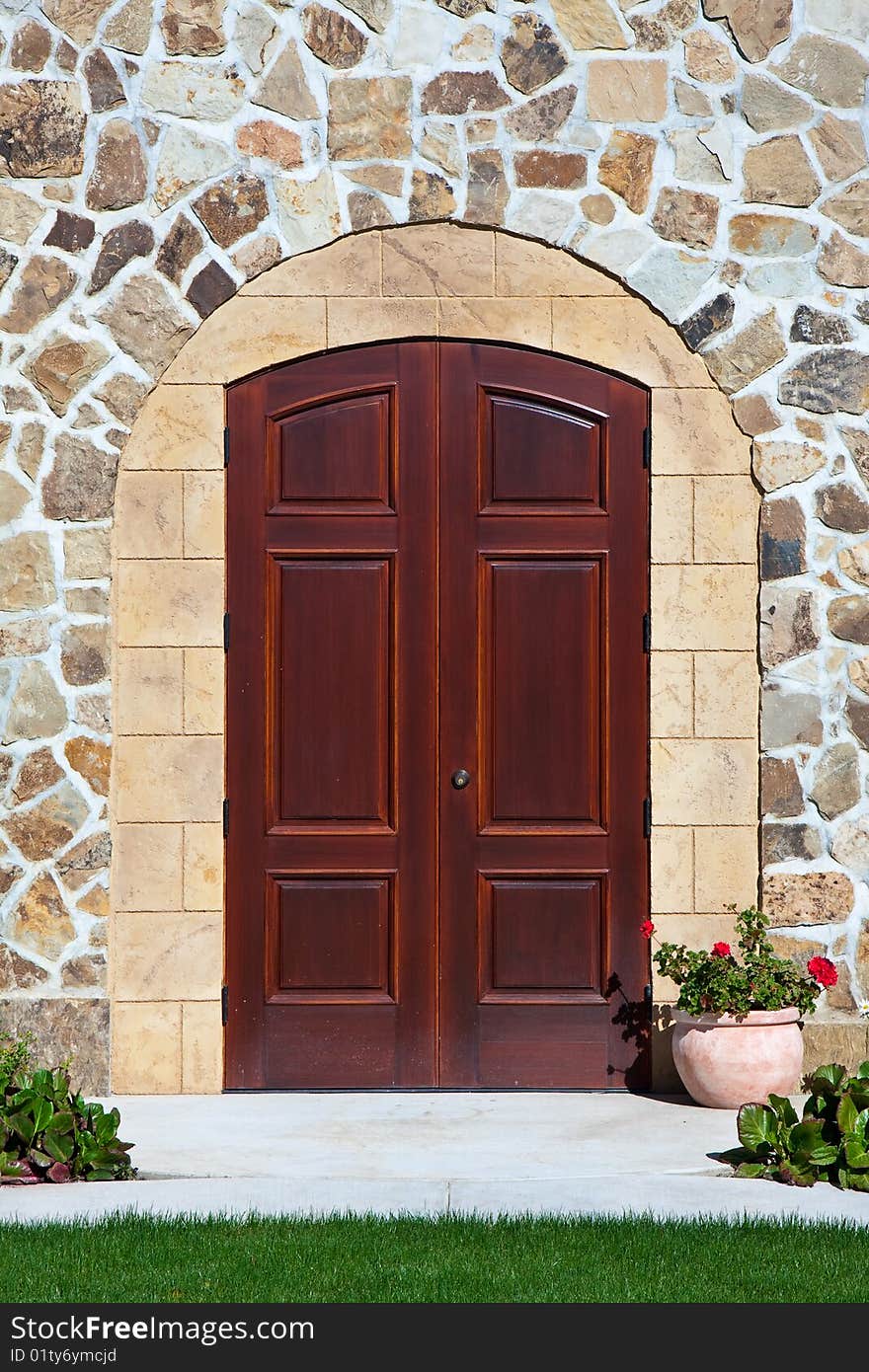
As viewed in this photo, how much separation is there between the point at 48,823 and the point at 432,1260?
2.93 metres

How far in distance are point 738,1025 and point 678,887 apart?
0.67 metres

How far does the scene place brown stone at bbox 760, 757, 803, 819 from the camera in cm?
663

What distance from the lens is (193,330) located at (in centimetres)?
670

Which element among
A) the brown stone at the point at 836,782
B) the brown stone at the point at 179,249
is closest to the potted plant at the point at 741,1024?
the brown stone at the point at 836,782

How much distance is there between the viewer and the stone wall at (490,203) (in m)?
6.64

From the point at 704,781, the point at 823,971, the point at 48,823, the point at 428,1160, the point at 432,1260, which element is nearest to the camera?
the point at 432,1260

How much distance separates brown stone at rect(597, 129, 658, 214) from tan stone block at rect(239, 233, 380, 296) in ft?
3.26

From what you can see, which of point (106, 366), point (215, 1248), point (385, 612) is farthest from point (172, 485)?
point (215, 1248)

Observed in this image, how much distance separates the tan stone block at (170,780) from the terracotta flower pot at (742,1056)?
2141 millimetres

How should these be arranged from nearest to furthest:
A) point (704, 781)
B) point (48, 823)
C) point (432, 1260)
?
point (432, 1260), point (48, 823), point (704, 781)

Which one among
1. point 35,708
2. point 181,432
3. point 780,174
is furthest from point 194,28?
point 35,708

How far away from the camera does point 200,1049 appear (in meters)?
6.63

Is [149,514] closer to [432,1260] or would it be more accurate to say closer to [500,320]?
[500,320]

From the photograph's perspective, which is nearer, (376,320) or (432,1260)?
(432,1260)
